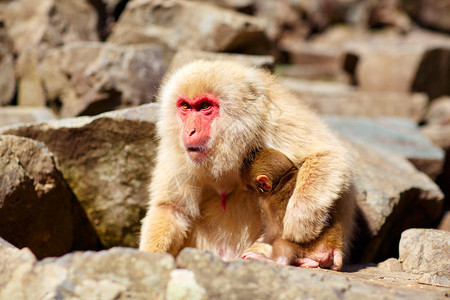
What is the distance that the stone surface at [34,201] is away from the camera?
3330 mm

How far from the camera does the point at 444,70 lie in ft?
32.5

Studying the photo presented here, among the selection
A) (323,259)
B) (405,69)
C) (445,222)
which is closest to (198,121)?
(323,259)

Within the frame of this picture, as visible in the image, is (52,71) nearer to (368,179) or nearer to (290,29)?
(368,179)

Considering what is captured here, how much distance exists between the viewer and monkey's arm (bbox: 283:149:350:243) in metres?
3.06

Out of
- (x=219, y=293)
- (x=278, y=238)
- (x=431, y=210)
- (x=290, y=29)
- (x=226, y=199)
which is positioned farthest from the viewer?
(x=290, y=29)

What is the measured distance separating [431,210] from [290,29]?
14.0 metres

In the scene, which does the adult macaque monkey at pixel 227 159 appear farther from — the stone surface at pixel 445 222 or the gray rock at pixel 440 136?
the gray rock at pixel 440 136

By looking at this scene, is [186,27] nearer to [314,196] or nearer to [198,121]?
[198,121]

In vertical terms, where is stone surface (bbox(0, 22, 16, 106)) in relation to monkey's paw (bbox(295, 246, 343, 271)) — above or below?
below

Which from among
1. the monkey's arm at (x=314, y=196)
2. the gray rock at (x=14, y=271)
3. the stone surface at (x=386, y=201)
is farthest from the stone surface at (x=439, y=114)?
the gray rock at (x=14, y=271)

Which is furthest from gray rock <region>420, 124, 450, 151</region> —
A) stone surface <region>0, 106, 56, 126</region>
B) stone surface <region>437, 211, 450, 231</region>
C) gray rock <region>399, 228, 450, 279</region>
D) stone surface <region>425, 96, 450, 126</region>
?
stone surface <region>0, 106, 56, 126</region>

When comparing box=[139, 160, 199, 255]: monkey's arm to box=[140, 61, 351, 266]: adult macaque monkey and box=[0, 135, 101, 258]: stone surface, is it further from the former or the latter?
box=[0, 135, 101, 258]: stone surface

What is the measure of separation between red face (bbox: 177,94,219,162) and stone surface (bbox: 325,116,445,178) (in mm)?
2525

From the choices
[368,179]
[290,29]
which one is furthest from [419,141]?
[290,29]
